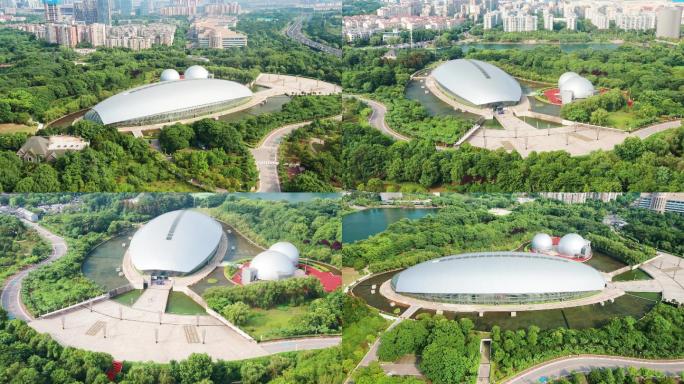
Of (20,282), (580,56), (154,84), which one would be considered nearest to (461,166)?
(580,56)

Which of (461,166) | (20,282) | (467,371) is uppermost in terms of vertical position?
(461,166)

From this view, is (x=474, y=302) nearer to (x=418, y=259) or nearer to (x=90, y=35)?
(x=418, y=259)

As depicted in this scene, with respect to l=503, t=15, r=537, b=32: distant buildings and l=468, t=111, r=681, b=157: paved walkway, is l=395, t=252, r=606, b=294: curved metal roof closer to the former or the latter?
l=468, t=111, r=681, b=157: paved walkway

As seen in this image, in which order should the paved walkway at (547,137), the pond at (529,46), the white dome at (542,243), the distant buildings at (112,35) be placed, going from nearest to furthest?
the white dome at (542,243), the paved walkway at (547,137), the pond at (529,46), the distant buildings at (112,35)

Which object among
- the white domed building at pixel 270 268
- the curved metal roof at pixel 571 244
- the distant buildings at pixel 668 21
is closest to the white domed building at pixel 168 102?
the white domed building at pixel 270 268

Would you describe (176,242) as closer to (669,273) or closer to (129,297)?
(129,297)

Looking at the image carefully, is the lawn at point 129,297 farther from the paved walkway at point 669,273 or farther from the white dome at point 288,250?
the paved walkway at point 669,273

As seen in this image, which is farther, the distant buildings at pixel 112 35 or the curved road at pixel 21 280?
the distant buildings at pixel 112 35

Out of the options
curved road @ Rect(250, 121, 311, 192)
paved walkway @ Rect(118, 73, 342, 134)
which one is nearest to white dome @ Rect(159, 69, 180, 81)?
paved walkway @ Rect(118, 73, 342, 134)
